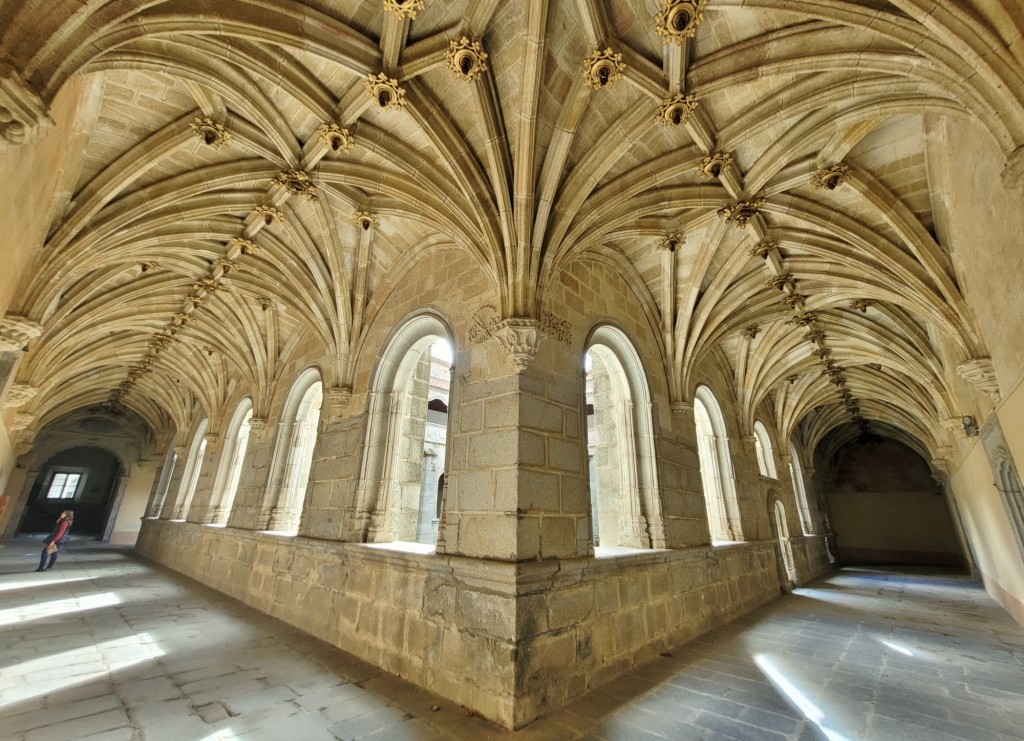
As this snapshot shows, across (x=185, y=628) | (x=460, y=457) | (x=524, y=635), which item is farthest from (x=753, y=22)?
(x=185, y=628)

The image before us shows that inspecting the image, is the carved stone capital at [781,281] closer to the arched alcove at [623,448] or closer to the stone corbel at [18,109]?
the arched alcove at [623,448]

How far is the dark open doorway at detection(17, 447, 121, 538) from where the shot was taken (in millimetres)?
21250

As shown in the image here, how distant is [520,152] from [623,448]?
4.19 m

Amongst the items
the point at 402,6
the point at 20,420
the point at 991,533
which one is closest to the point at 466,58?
the point at 402,6

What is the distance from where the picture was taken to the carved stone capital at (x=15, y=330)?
4855 millimetres

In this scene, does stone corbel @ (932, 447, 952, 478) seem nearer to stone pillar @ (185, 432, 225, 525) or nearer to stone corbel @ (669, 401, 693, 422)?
stone corbel @ (669, 401, 693, 422)

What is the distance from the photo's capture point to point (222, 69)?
417 centimetres

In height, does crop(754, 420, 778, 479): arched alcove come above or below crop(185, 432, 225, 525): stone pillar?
above

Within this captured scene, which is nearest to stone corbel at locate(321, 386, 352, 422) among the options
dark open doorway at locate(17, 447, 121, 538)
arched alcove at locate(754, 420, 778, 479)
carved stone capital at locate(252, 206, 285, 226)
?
carved stone capital at locate(252, 206, 285, 226)

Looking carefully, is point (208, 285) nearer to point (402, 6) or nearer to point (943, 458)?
point (402, 6)

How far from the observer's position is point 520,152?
14.8ft

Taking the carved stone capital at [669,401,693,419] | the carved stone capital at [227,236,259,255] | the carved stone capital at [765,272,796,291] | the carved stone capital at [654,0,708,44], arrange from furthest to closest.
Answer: the carved stone capital at [765,272,796,291], the carved stone capital at [669,401,693,419], the carved stone capital at [227,236,259,255], the carved stone capital at [654,0,708,44]

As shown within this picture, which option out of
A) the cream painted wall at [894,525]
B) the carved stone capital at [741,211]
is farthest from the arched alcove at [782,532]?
the cream painted wall at [894,525]

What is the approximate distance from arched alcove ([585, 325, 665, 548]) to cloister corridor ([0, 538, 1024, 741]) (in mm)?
1508
